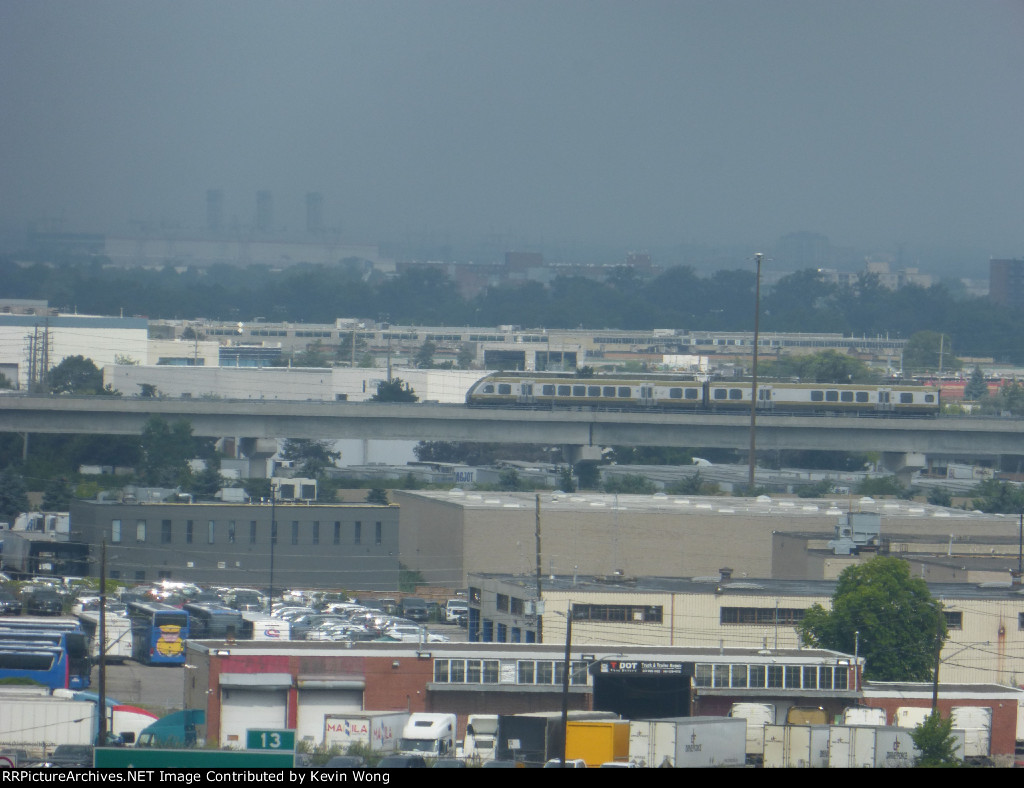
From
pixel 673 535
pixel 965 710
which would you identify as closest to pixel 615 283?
pixel 673 535

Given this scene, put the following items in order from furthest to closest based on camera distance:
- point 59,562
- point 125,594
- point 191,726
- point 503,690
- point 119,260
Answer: point 119,260
point 59,562
point 125,594
point 503,690
point 191,726

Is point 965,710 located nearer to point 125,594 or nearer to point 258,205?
point 125,594

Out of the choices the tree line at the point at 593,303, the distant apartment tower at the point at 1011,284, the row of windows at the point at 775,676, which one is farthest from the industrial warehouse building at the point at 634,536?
the distant apartment tower at the point at 1011,284

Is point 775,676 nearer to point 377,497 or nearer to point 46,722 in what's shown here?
point 46,722

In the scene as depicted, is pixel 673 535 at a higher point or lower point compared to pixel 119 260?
lower

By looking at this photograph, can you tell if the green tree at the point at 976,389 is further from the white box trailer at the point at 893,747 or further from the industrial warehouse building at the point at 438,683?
the white box trailer at the point at 893,747

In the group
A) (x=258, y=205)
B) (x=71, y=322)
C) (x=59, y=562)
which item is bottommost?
(x=59, y=562)

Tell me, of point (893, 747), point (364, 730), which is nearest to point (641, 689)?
point (893, 747)
